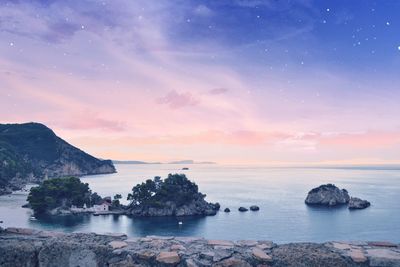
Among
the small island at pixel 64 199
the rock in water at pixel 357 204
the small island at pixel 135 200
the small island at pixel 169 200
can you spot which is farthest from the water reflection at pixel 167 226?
the rock in water at pixel 357 204

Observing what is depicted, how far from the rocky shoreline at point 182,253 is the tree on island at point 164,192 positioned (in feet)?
244

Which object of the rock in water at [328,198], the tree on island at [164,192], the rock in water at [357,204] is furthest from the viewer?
the rock in water at [328,198]

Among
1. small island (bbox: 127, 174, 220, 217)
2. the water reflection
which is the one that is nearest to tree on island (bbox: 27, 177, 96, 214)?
small island (bbox: 127, 174, 220, 217)

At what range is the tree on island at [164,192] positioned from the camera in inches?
3095

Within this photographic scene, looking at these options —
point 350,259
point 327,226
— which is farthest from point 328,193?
point 350,259

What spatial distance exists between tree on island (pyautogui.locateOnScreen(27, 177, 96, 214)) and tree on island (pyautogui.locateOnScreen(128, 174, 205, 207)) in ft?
36.5

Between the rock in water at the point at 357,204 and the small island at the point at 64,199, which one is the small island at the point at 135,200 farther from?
the rock in water at the point at 357,204

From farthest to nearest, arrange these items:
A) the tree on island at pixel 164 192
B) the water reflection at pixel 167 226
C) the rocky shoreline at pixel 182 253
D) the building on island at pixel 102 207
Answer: the building on island at pixel 102 207 → the tree on island at pixel 164 192 → the water reflection at pixel 167 226 → the rocky shoreline at pixel 182 253

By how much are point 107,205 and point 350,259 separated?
82.1 m

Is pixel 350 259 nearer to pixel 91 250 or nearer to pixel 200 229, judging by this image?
pixel 91 250

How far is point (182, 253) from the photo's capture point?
14.1 ft

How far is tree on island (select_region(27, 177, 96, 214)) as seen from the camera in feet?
248

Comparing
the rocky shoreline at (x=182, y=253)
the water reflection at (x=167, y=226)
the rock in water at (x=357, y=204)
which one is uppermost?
the rocky shoreline at (x=182, y=253)

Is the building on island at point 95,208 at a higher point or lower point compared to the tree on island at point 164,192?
lower
